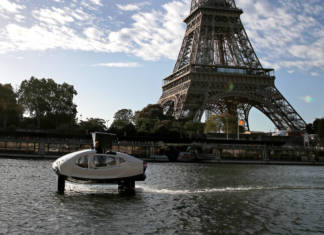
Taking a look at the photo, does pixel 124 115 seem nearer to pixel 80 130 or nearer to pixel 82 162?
pixel 80 130

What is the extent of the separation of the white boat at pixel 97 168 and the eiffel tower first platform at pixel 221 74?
6325 cm

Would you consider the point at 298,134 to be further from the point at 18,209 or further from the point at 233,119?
the point at 18,209

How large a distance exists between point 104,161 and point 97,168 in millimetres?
528

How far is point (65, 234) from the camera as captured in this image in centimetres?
1095

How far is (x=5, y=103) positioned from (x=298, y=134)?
70686mm

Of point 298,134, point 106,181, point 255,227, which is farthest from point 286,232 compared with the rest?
point 298,134

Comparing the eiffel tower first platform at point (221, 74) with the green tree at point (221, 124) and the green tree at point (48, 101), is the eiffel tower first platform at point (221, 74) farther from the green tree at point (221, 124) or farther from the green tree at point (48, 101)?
the green tree at point (48, 101)

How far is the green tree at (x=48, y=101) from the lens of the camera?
97.5 metres

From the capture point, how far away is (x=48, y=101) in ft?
325

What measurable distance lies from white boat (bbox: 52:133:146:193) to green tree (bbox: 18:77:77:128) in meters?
79.6

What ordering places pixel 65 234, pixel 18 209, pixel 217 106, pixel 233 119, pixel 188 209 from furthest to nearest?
1. pixel 217 106
2. pixel 233 119
3. pixel 188 209
4. pixel 18 209
5. pixel 65 234

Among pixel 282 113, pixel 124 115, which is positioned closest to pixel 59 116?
pixel 124 115

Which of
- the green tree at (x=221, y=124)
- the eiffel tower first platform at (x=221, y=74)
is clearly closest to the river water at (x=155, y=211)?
the eiffel tower first platform at (x=221, y=74)

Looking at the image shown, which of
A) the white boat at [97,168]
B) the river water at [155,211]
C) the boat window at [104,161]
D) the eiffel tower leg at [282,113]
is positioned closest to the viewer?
the river water at [155,211]
